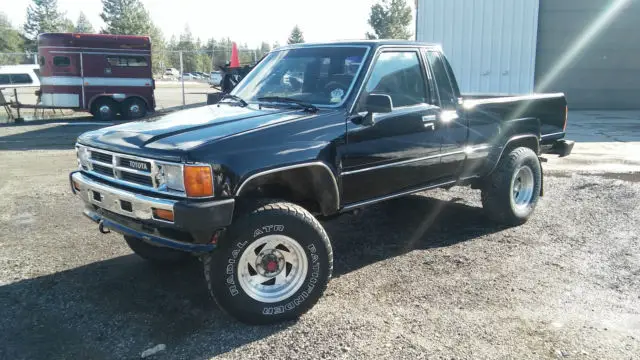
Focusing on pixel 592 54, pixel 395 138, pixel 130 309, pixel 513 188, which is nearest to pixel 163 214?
pixel 130 309

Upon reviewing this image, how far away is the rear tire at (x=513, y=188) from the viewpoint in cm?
579

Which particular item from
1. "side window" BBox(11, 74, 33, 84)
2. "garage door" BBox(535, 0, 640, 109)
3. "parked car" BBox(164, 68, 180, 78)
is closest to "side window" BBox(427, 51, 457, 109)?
"garage door" BBox(535, 0, 640, 109)

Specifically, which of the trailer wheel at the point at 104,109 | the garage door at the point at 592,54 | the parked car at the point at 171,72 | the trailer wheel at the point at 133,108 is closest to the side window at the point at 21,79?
the trailer wheel at the point at 104,109

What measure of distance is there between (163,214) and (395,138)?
83.3 inches

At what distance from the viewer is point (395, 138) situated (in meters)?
4.50

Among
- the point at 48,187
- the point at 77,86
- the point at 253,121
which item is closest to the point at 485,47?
the point at 77,86

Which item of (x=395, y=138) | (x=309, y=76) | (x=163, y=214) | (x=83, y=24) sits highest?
(x=83, y=24)

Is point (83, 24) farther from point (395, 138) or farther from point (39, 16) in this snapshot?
point (395, 138)

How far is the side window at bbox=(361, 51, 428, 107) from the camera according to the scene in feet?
14.8

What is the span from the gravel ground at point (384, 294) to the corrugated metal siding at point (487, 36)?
14017 millimetres

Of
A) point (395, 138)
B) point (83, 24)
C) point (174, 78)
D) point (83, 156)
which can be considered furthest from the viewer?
point (83, 24)

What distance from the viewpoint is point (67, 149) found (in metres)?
11.9

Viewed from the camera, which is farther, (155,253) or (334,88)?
(155,253)

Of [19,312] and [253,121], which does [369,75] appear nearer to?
[253,121]
